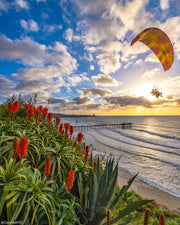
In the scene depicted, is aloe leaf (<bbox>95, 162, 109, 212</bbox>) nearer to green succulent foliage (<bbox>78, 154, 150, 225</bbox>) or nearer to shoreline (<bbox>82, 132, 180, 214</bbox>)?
green succulent foliage (<bbox>78, 154, 150, 225</bbox>)

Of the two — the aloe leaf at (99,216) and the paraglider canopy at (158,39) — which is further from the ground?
the paraglider canopy at (158,39)

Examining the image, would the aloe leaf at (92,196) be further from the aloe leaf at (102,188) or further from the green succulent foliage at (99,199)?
the aloe leaf at (102,188)

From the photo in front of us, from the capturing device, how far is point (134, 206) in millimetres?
2242

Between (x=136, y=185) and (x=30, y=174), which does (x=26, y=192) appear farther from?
(x=136, y=185)

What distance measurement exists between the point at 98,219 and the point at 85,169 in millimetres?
946

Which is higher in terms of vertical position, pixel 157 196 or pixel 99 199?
pixel 99 199

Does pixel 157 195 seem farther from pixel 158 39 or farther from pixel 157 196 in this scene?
pixel 158 39

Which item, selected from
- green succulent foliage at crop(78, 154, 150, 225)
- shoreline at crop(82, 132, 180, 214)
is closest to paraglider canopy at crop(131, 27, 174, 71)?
shoreline at crop(82, 132, 180, 214)

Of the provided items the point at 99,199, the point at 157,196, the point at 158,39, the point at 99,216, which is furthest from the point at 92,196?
the point at 158,39

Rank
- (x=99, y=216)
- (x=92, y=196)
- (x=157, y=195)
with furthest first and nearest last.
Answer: (x=157, y=195) < (x=92, y=196) < (x=99, y=216)

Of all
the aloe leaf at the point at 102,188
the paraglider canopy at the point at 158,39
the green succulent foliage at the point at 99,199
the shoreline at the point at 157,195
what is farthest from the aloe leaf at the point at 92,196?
the paraglider canopy at the point at 158,39

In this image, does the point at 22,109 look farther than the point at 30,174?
Yes

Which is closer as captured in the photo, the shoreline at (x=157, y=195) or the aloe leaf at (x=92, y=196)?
the aloe leaf at (x=92, y=196)

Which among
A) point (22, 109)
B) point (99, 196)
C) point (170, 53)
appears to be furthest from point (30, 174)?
point (170, 53)
